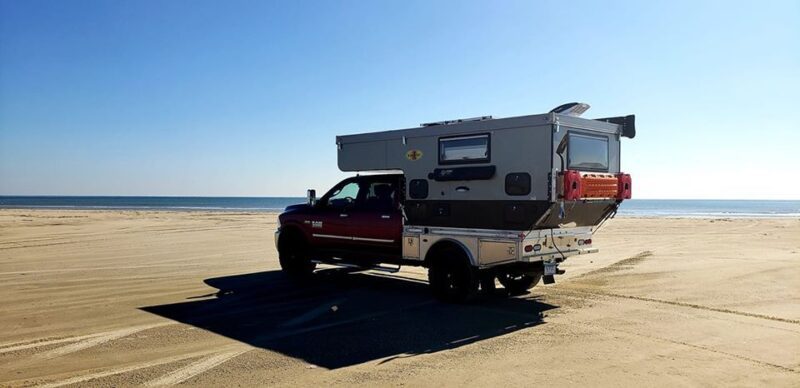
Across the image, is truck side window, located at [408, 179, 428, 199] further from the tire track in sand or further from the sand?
the tire track in sand

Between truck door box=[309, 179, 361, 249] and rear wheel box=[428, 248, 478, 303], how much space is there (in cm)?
210

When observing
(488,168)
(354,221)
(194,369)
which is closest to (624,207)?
(354,221)

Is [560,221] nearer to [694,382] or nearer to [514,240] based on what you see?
[514,240]

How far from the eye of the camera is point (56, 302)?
863 cm

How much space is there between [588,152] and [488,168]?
1.45 metres

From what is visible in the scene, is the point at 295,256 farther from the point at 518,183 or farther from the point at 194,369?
the point at 194,369

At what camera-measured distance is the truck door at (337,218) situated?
10758 mm

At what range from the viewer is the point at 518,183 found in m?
8.24

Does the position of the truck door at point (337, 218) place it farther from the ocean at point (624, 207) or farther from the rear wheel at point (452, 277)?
the ocean at point (624, 207)

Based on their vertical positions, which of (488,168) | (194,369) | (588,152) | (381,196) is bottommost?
(194,369)

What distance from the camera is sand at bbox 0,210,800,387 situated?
5402mm

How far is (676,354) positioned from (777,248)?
13.1m

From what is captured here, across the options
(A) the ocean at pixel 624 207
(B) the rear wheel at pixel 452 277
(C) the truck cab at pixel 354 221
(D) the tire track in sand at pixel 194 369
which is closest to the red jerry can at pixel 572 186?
(B) the rear wheel at pixel 452 277

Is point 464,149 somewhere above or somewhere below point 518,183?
above
